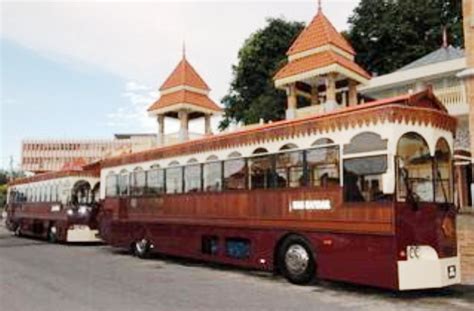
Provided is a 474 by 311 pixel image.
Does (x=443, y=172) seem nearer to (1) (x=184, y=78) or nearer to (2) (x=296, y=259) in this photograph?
(2) (x=296, y=259)

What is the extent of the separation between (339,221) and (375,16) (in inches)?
1419

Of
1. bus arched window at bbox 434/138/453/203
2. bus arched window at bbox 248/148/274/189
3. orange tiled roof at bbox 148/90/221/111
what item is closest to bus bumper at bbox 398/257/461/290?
bus arched window at bbox 434/138/453/203

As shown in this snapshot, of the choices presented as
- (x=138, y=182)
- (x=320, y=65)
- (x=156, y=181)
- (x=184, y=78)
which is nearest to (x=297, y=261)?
(x=156, y=181)

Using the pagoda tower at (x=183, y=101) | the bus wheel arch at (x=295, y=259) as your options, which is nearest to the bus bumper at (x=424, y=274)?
the bus wheel arch at (x=295, y=259)

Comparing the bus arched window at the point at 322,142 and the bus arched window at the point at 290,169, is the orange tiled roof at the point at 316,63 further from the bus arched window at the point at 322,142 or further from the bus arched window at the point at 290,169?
the bus arched window at the point at 322,142

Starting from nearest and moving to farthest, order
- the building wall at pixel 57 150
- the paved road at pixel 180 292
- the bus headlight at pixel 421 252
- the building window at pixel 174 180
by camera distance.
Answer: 1. the paved road at pixel 180 292
2. the bus headlight at pixel 421 252
3. the building window at pixel 174 180
4. the building wall at pixel 57 150

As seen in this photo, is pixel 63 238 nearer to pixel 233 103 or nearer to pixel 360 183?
pixel 360 183

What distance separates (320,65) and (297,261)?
10.4 meters

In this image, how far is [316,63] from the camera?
67.7 feet

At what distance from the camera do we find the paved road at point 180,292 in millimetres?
9125

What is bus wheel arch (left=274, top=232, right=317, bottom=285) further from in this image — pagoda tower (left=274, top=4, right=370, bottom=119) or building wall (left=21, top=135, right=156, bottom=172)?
building wall (left=21, top=135, right=156, bottom=172)

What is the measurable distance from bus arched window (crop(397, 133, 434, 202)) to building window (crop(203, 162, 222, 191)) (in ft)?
16.3

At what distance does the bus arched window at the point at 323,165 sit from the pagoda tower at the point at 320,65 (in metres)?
8.49

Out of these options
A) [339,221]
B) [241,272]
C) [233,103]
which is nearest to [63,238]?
[241,272]
